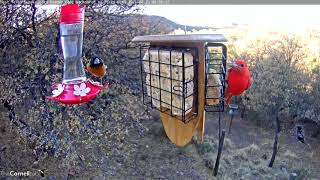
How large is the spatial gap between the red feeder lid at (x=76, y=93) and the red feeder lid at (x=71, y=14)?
1.01 feet

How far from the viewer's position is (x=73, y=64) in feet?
6.20

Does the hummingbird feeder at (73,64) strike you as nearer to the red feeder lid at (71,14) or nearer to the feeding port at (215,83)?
the red feeder lid at (71,14)

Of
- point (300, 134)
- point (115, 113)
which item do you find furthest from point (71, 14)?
point (300, 134)

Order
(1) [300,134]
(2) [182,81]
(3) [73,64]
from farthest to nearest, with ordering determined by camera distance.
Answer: (1) [300,134], (3) [73,64], (2) [182,81]

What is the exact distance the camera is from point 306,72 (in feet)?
29.0

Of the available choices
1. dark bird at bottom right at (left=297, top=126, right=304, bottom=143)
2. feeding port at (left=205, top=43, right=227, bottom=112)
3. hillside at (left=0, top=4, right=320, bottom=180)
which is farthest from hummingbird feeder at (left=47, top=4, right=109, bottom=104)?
dark bird at bottom right at (left=297, top=126, right=304, bottom=143)

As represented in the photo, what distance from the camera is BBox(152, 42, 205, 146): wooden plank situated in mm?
1637

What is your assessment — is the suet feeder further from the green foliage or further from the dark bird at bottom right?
the dark bird at bottom right

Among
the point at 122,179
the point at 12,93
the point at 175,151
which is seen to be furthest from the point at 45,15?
the point at 175,151

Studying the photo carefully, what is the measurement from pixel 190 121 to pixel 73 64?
2.19ft

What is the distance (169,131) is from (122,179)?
4345mm

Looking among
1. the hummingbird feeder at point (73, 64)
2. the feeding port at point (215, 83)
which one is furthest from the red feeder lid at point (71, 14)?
the feeding port at point (215, 83)

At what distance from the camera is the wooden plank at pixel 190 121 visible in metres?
1.64

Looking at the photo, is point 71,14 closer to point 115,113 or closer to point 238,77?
point 238,77
